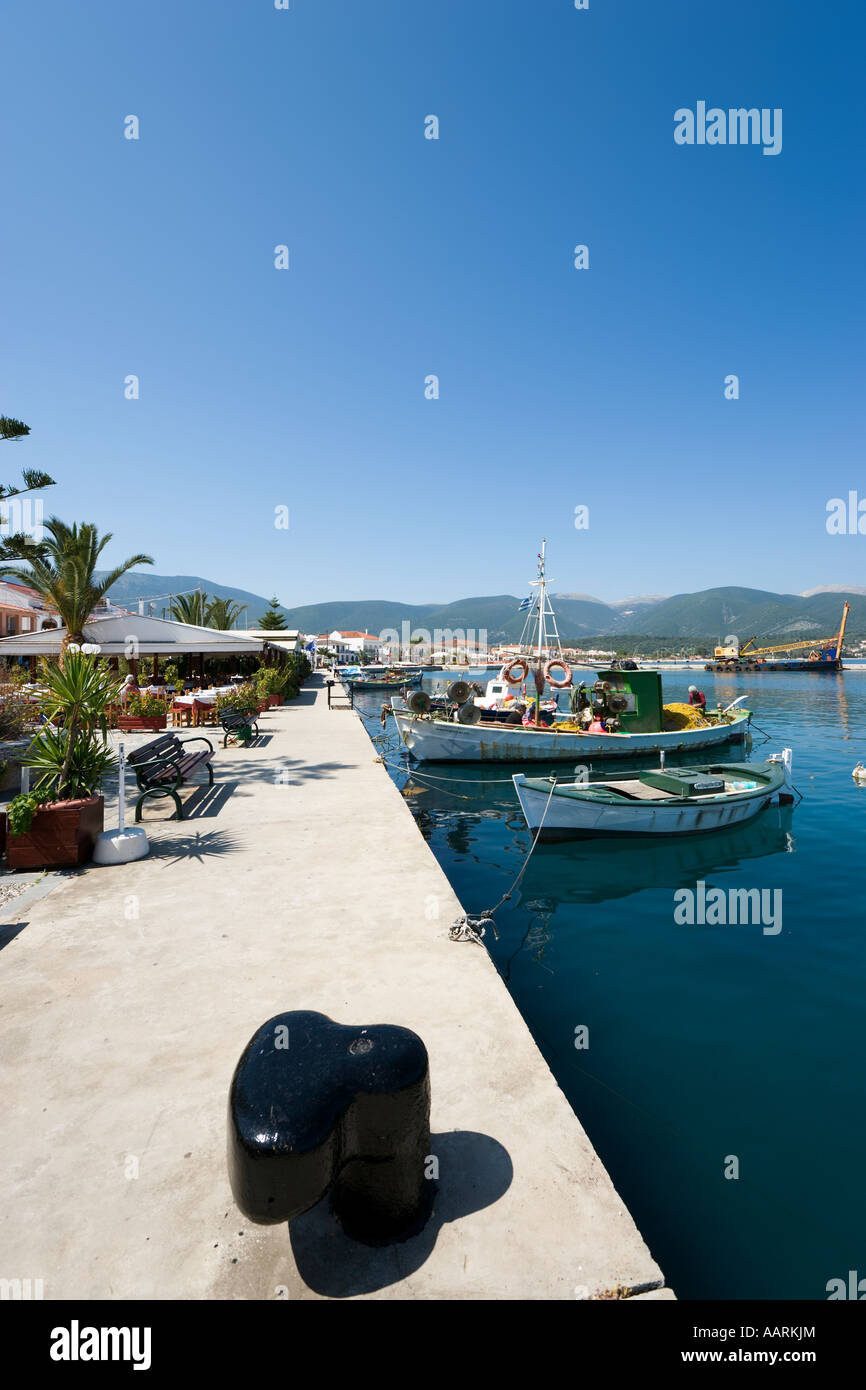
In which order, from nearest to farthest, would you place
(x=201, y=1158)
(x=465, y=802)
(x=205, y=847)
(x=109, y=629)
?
(x=201, y=1158) < (x=205, y=847) < (x=465, y=802) < (x=109, y=629)

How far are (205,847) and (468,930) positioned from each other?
159 inches

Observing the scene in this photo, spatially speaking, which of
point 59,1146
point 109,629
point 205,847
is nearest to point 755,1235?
point 59,1146

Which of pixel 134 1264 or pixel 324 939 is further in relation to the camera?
pixel 324 939

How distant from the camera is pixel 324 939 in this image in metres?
5.33

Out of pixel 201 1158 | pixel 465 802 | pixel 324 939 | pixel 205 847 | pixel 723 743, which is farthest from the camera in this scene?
pixel 723 743

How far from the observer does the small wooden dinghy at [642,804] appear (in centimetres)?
1148

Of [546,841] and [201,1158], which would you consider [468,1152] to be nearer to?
[201,1158]

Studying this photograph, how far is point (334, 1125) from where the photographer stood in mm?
2346

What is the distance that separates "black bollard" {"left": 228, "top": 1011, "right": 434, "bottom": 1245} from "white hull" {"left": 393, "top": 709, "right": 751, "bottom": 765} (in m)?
16.9

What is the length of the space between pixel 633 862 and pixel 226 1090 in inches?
359

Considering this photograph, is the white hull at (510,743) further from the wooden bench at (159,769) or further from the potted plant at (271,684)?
the wooden bench at (159,769)

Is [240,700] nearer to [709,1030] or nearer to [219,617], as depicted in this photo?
[709,1030]

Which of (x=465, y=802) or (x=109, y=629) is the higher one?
(x=109, y=629)

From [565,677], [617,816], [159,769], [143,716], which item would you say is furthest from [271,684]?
[617,816]
